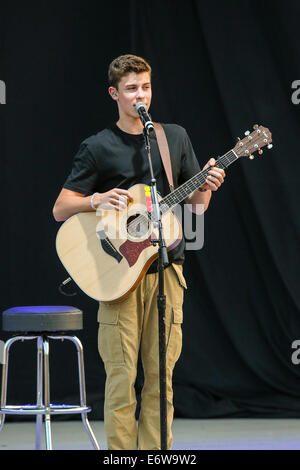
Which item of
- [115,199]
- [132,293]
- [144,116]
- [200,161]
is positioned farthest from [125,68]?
[200,161]

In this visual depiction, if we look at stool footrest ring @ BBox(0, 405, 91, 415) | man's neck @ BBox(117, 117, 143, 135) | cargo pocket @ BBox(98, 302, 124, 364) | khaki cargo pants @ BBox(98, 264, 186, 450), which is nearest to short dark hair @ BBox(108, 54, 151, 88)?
man's neck @ BBox(117, 117, 143, 135)

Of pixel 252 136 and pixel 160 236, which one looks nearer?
pixel 160 236

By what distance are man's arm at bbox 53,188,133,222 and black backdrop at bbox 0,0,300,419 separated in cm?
167

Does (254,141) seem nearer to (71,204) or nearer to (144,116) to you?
(144,116)

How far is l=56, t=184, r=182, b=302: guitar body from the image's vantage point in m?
3.23

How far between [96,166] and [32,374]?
2095mm

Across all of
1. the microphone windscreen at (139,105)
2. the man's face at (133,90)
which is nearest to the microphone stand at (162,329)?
the microphone windscreen at (139,105)

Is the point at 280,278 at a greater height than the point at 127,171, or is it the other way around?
the point at 127,171

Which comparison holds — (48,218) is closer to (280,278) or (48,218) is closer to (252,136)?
(280,278)

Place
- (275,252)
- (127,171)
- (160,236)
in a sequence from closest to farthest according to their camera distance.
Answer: (160,236) → (127,171) → (275,252)

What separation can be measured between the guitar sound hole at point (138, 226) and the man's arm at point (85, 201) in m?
0.10
